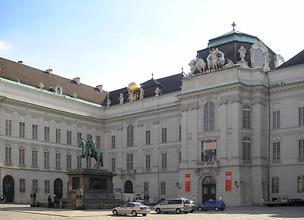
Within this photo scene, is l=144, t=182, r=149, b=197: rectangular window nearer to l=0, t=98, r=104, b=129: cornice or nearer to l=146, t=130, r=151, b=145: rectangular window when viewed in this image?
l=146, t=130, r=151, b=145: rectangular window

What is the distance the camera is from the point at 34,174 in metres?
70.2

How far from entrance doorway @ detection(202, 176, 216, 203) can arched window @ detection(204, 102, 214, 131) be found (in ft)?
20.3

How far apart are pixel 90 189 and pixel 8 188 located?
71.5 ft

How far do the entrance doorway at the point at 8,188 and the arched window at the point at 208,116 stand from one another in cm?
2575

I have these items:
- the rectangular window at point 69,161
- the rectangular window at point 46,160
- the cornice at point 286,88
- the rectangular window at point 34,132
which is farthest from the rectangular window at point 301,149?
the rectangular window at point 34,132

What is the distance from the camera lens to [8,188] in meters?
66.6

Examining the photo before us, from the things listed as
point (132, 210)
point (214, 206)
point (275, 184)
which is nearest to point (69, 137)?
point (275, 184)

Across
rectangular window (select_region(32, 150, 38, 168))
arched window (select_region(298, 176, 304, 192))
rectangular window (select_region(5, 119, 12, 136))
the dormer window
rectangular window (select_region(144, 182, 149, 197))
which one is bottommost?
rectangular window (select_region(144, 182, 149, 197))

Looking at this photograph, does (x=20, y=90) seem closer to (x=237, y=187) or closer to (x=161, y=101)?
(x=161, y=101)

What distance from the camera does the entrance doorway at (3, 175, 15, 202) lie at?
66000mm

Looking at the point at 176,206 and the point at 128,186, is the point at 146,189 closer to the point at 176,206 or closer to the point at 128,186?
the point at 128,186

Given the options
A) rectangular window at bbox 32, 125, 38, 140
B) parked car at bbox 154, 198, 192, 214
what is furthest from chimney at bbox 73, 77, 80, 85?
parked car at bbox 154, 198, 192, 214

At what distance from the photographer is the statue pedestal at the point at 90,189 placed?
47312mm

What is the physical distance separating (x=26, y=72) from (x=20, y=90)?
6.13 m
